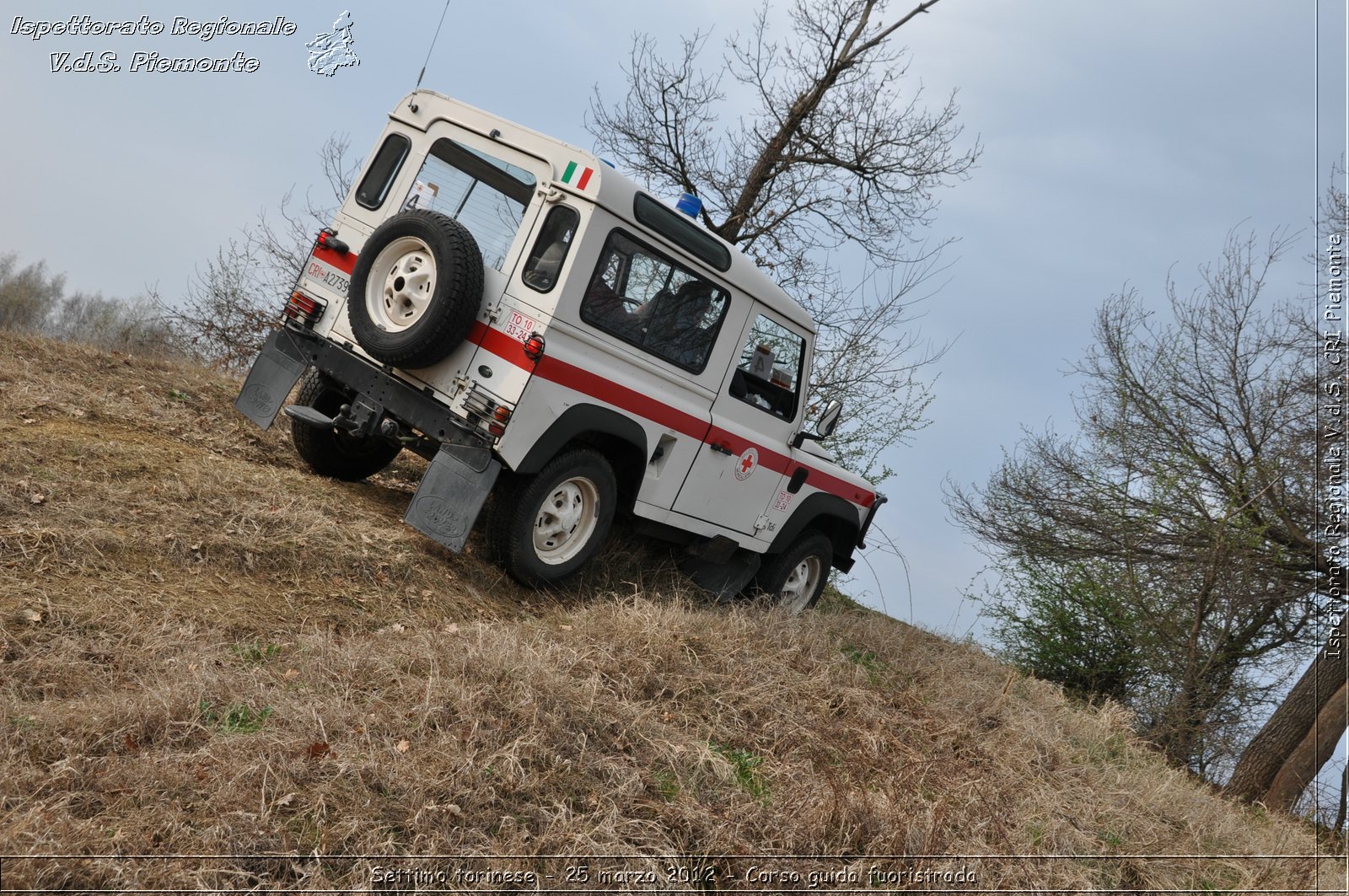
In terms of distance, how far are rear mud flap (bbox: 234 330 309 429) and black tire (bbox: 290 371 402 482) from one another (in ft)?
1.77

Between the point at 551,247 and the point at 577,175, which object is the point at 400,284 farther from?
the point at 577,175

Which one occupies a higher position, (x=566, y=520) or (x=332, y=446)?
(x=566, y=520)

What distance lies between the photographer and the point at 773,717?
16.8ft

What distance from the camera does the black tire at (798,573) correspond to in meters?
8.67

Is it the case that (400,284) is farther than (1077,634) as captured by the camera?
No

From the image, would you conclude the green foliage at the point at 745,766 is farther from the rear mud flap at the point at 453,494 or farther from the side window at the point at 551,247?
the side window at the point at 551,247

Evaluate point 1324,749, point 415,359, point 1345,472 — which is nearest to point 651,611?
point 415,359

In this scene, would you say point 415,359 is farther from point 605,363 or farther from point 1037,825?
point 1037,825

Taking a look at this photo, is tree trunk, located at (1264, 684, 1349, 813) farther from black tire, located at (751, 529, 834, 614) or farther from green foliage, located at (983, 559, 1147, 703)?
black tire, located at (751, 529, 834, 614)

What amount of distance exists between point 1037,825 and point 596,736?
87.3 inches

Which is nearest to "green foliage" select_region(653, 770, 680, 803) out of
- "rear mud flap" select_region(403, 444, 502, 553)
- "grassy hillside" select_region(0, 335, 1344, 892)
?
"grassy hillside" select_region(0, 335, 1344, 892)

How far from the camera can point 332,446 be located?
7.73 m

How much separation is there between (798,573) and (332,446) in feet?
13.5

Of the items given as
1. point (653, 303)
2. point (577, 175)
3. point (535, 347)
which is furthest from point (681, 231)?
point (535, 347)
